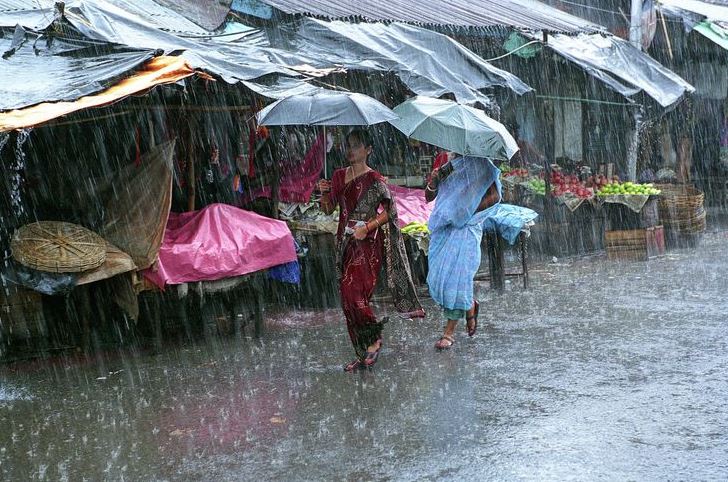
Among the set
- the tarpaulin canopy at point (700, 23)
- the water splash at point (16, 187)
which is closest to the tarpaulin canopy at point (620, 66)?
the tarpaulin canopy at point (700, 23)

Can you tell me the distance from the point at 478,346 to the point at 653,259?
6329mm

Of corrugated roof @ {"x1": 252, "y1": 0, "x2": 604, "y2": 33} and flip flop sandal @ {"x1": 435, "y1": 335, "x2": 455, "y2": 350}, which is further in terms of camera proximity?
corrugated roof @ {"x1": 252, "y1": 0, "x2": 604, "y2": 33}

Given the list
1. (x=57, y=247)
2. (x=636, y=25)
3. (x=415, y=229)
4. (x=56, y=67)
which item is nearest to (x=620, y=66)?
(x=636, y=25)

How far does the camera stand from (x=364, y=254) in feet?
22.6

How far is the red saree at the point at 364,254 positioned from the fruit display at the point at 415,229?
2876 millimetres

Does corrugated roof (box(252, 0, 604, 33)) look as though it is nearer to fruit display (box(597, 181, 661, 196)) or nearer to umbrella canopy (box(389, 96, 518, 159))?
fruit display (box(597, 181, 661, 196))

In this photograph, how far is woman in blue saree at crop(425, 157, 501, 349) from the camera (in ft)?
24.8

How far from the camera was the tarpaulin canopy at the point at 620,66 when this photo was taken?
1373 centimetres

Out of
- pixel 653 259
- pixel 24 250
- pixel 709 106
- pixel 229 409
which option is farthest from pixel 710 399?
pixel 709 106

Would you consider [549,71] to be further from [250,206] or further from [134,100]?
[134,100]

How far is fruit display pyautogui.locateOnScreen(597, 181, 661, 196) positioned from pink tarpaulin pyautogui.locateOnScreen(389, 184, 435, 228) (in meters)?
4.13

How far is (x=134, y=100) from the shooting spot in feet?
26.9

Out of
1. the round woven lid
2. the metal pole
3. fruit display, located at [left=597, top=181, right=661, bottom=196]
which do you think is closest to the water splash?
the round woven lid

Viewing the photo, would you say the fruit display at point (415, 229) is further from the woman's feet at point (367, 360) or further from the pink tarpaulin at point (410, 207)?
the woman's feet at point (367, 360)
